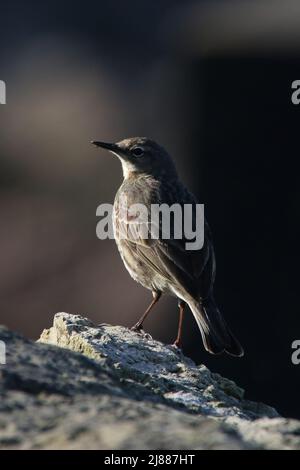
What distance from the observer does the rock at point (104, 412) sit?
12.6 feet

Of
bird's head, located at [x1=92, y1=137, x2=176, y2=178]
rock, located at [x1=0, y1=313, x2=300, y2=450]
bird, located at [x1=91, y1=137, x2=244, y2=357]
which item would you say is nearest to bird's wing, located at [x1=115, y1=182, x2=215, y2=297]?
bird, located at [x1=91, y1=137, x2=244, y2=357]

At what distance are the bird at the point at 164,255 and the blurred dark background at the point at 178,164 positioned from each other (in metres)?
4.62

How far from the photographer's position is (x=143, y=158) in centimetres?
990

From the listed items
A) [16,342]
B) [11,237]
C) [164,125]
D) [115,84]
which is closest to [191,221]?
[16,342]

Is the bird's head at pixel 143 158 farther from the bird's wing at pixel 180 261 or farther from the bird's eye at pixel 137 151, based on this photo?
the bird's wing at pixel 180 261

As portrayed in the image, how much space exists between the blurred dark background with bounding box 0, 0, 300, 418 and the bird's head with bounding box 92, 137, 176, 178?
4.56 meters

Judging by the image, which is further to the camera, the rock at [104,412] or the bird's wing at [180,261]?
the bird's wing at [180,261]

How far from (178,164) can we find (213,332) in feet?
26.8

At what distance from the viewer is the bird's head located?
988 centimetres

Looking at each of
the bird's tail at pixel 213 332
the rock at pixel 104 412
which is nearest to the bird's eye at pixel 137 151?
the bird's tail at pixel 213 332

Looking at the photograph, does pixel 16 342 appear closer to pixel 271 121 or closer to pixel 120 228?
pixel 120 228

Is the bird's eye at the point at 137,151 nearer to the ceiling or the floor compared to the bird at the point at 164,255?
nearer to the ceiling

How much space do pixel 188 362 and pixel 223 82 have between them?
10331mm

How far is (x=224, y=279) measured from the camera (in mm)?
14766
